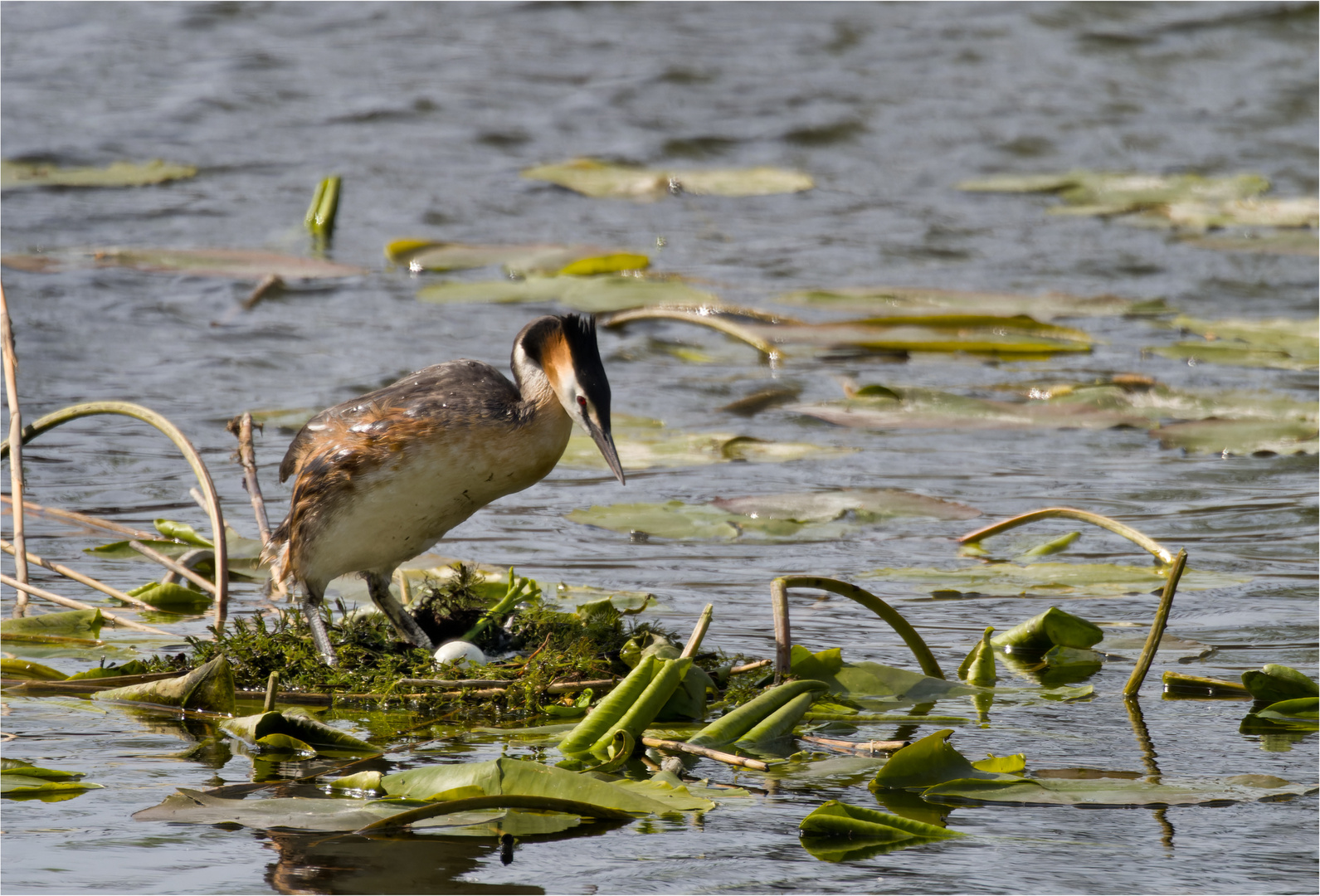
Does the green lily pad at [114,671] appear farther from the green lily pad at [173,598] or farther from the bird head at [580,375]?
the bird head at [580,375]

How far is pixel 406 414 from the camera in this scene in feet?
14.6

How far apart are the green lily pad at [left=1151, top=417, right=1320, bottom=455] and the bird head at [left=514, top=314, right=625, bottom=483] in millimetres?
3489

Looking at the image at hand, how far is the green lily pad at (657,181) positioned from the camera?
12430 mm

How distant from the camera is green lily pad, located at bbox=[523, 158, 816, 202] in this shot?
40.8 ft

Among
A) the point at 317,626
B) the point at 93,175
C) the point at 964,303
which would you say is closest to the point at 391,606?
the point at 317,626

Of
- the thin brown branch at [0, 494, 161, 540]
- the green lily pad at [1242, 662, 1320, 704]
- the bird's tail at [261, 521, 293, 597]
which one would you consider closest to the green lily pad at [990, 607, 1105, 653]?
the green lily pad at [1242, 662, 1320, 704]

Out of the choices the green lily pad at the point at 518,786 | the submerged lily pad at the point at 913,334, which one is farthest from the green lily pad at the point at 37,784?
the submerged lily pad at the point at 913,334

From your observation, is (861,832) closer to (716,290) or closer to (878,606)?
(878,606)

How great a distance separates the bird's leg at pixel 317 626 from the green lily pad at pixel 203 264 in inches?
228

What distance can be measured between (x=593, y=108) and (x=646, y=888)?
45.8ft

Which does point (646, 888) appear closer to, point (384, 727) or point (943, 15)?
point (384, 727)

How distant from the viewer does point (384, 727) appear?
4043 mm

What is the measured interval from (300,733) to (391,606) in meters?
0.88

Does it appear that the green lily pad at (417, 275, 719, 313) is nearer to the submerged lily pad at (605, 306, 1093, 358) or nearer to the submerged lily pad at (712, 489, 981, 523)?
the submerged lily pad at (605, 306, 1093, 358)
